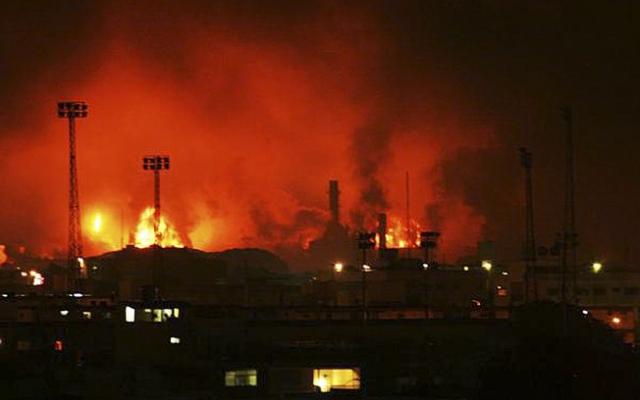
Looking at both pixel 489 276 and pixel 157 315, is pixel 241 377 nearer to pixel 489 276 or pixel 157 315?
pixel 157 315

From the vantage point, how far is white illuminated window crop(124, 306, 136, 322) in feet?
91.9

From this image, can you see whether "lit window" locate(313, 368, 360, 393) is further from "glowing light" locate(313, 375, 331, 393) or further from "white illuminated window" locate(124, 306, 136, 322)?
"white illuminated window" locate(124, 306, 136, 322)

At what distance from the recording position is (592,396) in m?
18.0

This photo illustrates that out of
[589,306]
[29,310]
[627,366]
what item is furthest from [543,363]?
[589,306]

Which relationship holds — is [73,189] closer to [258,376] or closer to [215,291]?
[215,291]

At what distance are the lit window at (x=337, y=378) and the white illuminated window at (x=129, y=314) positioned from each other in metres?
4.74

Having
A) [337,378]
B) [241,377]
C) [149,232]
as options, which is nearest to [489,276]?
[149,232]

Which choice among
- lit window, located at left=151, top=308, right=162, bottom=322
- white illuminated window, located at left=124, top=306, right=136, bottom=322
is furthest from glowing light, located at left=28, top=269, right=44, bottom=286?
white illuminated window, located at left=124, top=306, right=136, bottom=322

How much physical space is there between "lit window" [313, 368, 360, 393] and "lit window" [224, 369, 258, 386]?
111 centimetres

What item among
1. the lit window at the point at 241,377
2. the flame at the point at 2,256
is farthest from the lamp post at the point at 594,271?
the flame at the point at 2,256

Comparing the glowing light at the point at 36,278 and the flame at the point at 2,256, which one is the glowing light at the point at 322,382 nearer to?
the glowing light at the point at 36,278

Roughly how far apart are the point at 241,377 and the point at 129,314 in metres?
4.55

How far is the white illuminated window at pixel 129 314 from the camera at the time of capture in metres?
28.0

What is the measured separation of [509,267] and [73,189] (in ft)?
52.8
